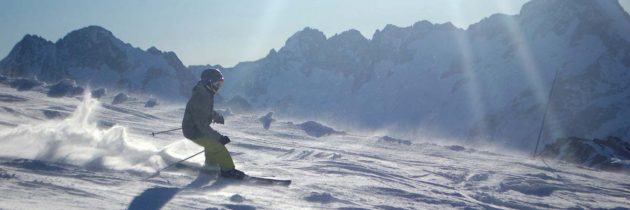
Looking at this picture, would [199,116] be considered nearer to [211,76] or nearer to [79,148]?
[211,76]

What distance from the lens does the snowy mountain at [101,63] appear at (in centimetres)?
16412

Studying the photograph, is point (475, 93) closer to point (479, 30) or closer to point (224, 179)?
point (479, 30)

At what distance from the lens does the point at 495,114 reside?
493 ft

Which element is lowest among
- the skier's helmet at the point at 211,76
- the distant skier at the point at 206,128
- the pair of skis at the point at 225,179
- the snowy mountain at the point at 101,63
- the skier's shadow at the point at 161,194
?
the skier's shadow at the point at 161,194

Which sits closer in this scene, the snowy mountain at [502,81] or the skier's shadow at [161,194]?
the skier's shadow at [161,194]

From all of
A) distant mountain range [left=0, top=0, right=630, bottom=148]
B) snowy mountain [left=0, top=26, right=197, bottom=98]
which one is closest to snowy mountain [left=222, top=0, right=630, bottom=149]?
distant mountain range [left=0, top=0, right=630, bottom=148]

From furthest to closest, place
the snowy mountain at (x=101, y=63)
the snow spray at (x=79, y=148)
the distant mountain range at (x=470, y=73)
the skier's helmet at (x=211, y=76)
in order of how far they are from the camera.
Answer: the snowy mountain at (x=101, y=63) < the distant mountain range at (x=470, y=73) < the skier's helmet at (x=211, y=76) < the snow spray at (x=79, y=148)

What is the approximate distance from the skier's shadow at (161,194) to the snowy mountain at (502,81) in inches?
5056

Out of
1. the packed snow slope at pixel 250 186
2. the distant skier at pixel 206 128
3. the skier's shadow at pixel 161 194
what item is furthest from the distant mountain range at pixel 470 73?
the skier's shadow at pixel 161 194

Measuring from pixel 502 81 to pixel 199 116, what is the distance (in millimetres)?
162345

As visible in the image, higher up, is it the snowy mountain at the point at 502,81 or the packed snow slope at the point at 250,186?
the snowy mountain at the point at 502,81

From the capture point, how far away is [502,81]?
16188 centimetres

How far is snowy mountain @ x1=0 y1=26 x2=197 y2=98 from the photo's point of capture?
538 ft

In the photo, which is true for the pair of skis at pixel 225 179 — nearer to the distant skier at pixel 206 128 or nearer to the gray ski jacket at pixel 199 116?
the distant skier at pixel 206 128
